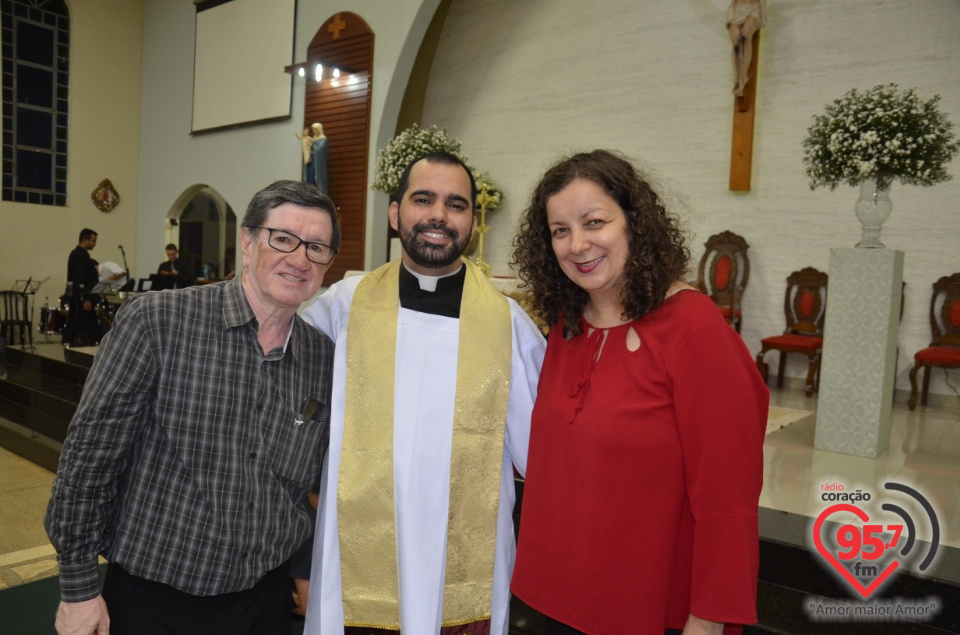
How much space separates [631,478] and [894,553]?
5.88 feet

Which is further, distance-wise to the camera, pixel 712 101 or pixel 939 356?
pixel 712 101

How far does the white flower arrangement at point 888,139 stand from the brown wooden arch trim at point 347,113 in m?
5.95

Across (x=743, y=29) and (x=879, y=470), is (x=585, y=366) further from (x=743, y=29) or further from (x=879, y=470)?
(x=743, y=29)

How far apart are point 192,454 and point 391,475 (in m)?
0.55

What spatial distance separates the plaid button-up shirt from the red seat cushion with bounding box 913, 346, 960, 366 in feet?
18.6

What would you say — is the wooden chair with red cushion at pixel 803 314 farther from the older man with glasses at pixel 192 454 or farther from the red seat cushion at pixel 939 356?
the older man with glasses at pixel 192 454

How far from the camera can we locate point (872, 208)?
4.43 meters

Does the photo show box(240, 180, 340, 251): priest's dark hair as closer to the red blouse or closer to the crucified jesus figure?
the red blouse

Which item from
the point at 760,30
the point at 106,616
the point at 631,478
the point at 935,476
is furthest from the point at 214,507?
the point at 760,30

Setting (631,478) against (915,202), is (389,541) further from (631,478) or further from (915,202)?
(915,202)

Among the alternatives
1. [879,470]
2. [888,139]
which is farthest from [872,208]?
[879,470]

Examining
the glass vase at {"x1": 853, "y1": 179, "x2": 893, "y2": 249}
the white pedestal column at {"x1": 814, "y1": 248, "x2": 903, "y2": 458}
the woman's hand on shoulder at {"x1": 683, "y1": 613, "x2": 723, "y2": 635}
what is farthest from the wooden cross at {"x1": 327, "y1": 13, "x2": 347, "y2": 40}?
the woman's hand on shoulder at {"x1": 683, "y1": 613, "x2": 723, "y2": 635}

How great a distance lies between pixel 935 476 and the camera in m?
3.79

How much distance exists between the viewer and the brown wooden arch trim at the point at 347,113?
902cm
